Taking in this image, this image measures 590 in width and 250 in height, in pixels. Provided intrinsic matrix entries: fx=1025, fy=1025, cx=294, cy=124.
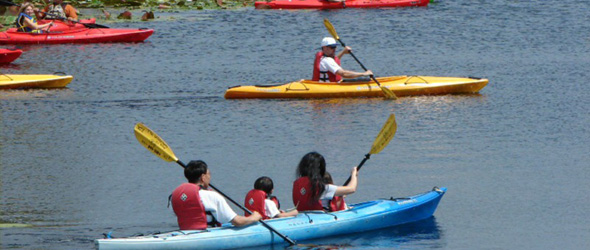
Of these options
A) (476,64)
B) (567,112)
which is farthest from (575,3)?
(567,112)

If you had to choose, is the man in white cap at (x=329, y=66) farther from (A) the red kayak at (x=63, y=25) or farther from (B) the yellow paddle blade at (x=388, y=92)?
(A) the red kayak at (x=63, y=25)

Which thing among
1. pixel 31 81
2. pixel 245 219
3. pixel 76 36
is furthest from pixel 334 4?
pixel 245 219

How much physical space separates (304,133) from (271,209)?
5.23m

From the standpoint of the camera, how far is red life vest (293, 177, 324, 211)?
8.92 m

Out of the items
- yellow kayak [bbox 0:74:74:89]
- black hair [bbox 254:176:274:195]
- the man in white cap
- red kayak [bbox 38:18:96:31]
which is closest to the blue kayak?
black hair [bbox 254:176:274:195]

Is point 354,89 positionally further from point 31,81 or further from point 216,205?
point 216,205

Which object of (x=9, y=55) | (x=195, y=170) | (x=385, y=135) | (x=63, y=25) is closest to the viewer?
(x=195, y=170)

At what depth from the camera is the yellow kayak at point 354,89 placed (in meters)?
16.3

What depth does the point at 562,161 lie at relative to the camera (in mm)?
11992

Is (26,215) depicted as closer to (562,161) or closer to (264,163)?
(264,163)

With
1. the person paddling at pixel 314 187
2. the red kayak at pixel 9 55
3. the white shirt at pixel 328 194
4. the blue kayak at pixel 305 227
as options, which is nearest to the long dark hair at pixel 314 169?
the person paddling at pixel 314 187

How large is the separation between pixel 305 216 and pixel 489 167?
348 centimetres

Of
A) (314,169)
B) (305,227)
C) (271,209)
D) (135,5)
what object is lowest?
(135,5)

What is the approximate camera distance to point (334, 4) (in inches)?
1216
